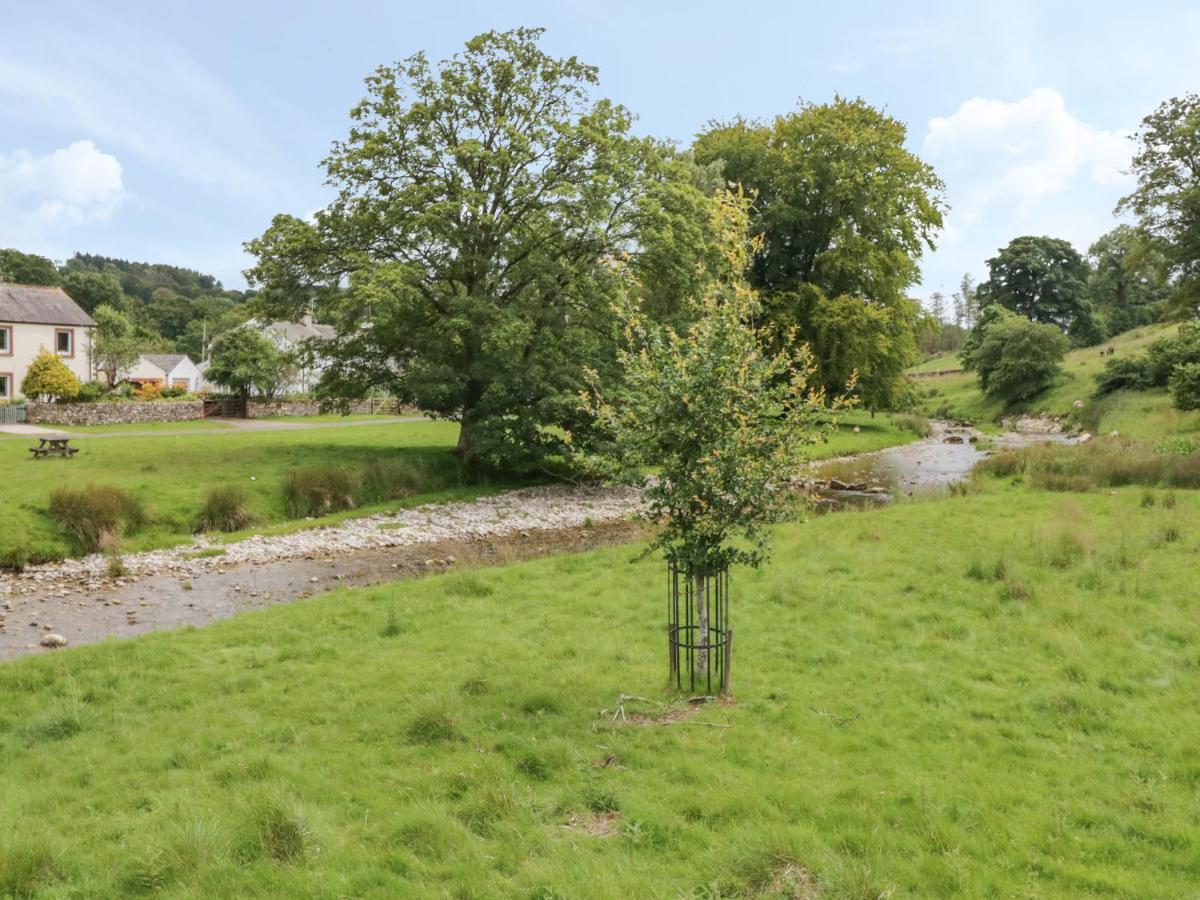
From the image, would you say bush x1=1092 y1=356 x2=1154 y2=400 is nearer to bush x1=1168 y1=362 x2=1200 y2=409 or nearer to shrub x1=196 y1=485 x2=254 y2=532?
bush x1=1168 y1=362 x2=1200 y2=409

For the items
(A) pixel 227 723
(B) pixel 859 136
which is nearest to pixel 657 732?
(A) pixel 227 723

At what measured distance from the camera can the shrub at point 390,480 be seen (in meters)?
27.6

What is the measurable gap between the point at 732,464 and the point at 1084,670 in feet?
18.5

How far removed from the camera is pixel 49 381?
5159cm

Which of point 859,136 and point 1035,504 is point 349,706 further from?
point 859,136

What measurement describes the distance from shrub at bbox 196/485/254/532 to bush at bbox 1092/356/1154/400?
5432 cm

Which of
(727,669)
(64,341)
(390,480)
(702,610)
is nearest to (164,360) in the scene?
(64,341)

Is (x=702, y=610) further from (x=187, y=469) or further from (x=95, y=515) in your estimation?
(x=187, y=469)

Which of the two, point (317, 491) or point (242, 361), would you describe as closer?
point (317, 491)

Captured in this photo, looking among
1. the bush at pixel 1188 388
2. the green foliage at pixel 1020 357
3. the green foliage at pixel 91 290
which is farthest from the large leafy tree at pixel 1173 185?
the green foliage at pixel 91 290

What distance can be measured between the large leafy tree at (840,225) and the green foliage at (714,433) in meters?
38.0

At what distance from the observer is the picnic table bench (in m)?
28.6

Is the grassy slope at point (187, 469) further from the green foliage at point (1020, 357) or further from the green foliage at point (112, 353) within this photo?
the green foliage at point (1020, 357)

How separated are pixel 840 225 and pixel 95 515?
43315 millimetres
